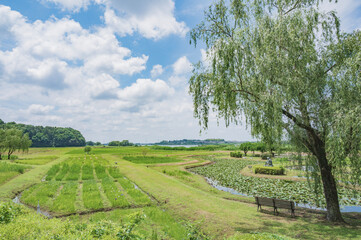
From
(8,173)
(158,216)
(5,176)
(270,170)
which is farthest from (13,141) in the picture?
(270,170)

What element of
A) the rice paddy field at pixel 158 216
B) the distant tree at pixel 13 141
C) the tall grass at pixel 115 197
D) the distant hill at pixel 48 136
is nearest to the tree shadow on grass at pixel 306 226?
the rice paddy field at pixel 158 216

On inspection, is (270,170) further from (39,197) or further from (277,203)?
(39,197)

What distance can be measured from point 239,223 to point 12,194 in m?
16.9

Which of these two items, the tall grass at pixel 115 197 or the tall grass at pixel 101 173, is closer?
the tall grass at pixel 115 197

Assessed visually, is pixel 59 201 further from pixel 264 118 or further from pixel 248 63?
pixel 248 63

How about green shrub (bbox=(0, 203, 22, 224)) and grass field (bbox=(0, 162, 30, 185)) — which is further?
grass field (bbox=(0, 162, 30, 185))

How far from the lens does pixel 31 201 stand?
1273 centimetres

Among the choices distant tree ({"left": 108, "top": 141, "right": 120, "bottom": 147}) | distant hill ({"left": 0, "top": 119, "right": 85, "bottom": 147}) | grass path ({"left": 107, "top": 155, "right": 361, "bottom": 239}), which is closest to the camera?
grass path ({"left": 107, "top": 155, "right": 361, "bottom": 239})

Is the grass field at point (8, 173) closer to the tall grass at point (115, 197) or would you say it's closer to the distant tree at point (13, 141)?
the tall grass at point (115, 197)

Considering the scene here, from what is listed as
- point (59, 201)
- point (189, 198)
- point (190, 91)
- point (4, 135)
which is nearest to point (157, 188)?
point (189, 198)

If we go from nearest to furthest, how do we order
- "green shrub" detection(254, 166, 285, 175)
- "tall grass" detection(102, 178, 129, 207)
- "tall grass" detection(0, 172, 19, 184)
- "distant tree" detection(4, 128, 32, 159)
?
"tall grass" detection(102, 178, 129, 207) < "tall grass" detection(0, 172, 19, 184) < "green shrub" detection(254, 166, 285, 175) < "distant tree" detection(4, 128, 32, 159)

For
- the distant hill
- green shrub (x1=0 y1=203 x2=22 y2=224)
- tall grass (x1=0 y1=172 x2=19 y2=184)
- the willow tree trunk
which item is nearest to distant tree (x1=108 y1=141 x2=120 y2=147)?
the distant hill

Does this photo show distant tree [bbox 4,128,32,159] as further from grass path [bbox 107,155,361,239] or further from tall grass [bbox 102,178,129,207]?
grass path [bbox 107,155,361,239]

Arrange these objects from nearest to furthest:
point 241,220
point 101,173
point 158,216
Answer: point 241,220 → point 158,216 → point 101,173
